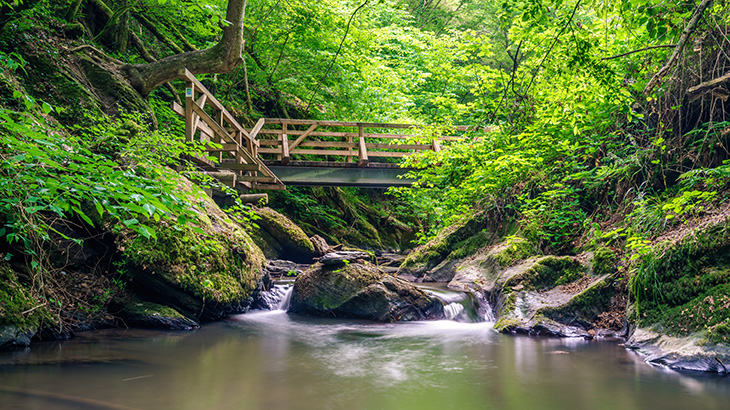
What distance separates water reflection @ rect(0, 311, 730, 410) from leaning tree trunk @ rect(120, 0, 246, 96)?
4.81m

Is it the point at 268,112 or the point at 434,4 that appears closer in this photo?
the point at 268,112

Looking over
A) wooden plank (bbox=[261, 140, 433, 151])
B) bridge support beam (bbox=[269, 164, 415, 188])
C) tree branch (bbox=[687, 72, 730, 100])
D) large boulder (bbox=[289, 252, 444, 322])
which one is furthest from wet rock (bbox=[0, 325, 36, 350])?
wooden plank (bbox=[261, 140, 433, 151])

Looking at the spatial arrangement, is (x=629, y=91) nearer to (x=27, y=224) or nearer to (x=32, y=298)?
(x=27, y=224)

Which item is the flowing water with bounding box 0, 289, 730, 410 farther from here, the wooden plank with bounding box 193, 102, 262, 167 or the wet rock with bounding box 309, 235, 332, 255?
the wet rock with bounding box 309, 235, 332, 255

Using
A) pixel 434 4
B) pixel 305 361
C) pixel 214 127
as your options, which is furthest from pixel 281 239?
pixel 434 4

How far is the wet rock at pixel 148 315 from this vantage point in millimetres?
5113

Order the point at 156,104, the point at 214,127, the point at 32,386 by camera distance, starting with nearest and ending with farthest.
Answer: the point at 32,386 < the point at 214,127 < the point at 156,104

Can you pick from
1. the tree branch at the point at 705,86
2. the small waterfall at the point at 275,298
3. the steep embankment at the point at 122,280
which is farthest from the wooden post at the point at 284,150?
the tree branch at the point at 705,86

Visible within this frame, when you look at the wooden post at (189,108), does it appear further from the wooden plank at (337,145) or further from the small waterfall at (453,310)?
the wooden plank at (337,145)

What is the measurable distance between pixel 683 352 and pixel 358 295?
3.79 m

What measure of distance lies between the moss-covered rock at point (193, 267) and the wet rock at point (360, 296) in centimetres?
95

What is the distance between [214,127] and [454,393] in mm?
6240

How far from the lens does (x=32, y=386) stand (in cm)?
312

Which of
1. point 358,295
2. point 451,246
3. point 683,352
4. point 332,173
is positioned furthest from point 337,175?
point 683,352
